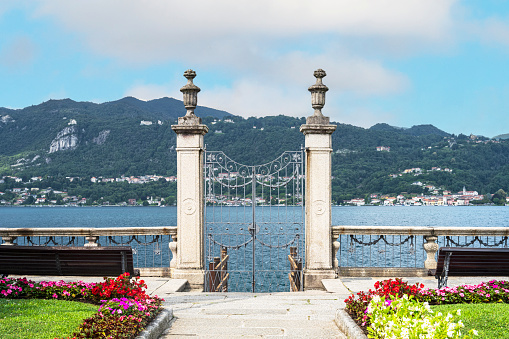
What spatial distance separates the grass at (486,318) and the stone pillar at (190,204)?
510cm

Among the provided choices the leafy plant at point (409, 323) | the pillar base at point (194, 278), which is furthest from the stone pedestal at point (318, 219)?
the leafy plant at point (409, 323)

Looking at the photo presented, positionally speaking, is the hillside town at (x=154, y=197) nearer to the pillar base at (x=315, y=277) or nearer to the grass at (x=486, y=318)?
the pillar base at (x=315, y=277)

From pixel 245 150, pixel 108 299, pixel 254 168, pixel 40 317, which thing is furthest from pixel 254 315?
pixel 245 150

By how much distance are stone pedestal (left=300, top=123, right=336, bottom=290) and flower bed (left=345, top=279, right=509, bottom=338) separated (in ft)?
10.8

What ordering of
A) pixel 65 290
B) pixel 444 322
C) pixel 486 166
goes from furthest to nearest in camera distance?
pixel 486 166, pixel 65 290, pixel 444 322

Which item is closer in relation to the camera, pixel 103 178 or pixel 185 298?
pixel 185 298

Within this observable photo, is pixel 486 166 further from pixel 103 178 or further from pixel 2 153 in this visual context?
pixel 2 153

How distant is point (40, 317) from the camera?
533cm

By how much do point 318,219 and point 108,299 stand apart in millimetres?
4703

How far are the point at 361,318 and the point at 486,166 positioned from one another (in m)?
86.5

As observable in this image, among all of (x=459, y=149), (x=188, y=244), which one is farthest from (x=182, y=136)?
(x=459, y=149)

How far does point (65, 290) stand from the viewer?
670cm

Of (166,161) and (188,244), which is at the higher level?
(166,161)

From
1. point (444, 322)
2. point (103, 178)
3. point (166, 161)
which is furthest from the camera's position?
point (103, 178)
